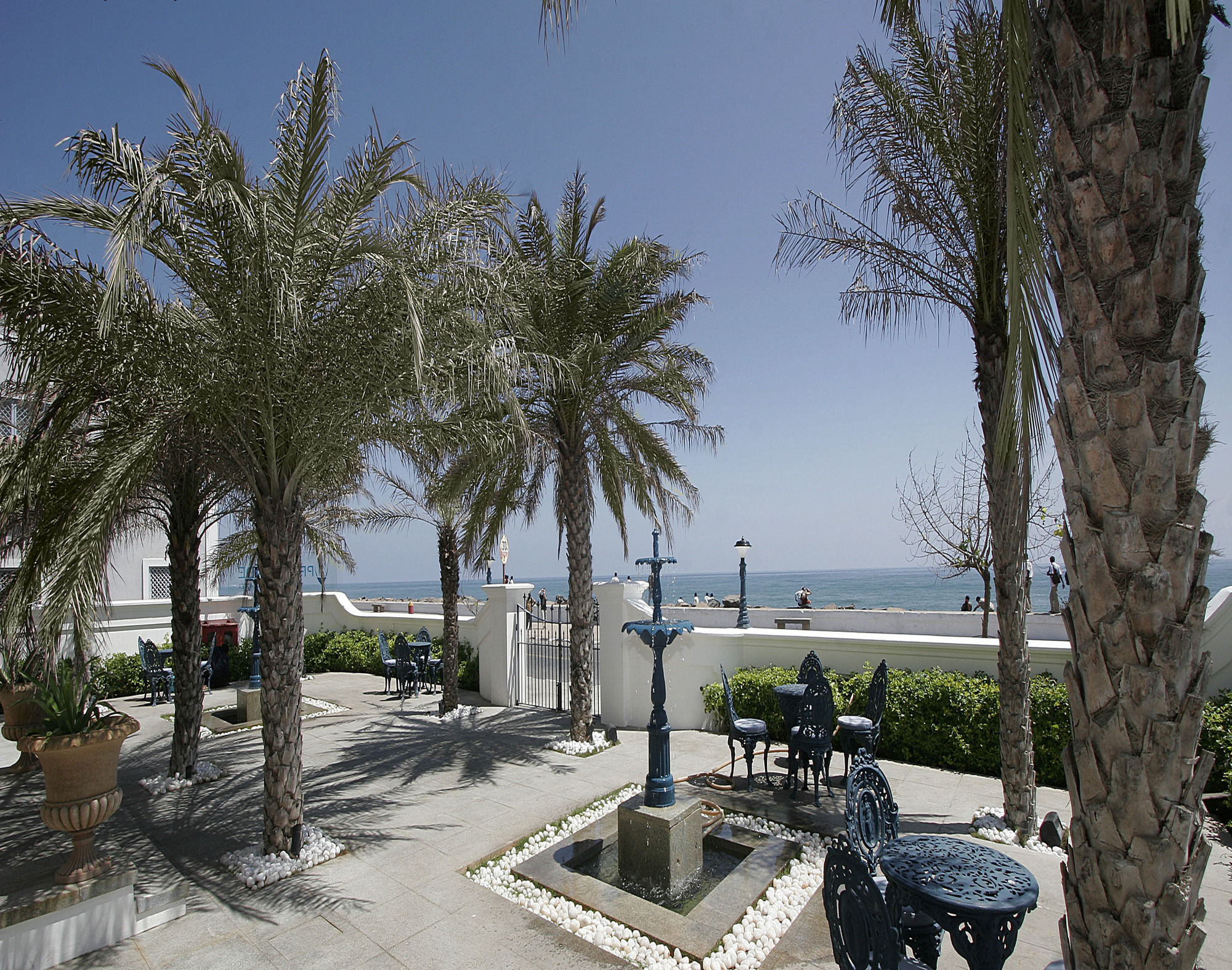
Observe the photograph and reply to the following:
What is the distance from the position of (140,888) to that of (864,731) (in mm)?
7160

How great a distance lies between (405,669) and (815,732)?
957 cm

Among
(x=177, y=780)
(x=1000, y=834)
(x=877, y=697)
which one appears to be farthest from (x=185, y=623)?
(x=1000, y=834)

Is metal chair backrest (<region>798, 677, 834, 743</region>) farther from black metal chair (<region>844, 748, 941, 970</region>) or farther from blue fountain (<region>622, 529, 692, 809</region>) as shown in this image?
black metal chair (<region>844, 748, 941, 970</region>)

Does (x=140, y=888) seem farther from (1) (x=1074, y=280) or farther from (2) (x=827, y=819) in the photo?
(1) (x=1074, y=280)

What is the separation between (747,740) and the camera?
7656 millimetres

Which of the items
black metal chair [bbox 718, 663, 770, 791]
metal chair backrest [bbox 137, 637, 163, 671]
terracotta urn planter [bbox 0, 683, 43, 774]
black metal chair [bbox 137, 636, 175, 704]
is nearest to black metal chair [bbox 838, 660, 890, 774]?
black metal chair [bbox 718, 663, 770, 791]

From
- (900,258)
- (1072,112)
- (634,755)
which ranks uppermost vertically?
(900,258)

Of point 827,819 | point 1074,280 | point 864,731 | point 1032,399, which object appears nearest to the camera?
point 1074,280

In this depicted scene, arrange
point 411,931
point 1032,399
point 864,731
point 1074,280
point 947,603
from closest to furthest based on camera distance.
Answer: point 1074,280 < point 1032,399 < point 411,931 < point 864,731 < point 947,603

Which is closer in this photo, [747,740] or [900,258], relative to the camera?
[900,258]

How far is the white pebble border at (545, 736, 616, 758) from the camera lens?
9.39 meters

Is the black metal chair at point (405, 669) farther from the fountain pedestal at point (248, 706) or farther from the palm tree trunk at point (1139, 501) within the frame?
the palm tree trunk at point (1139, 501)

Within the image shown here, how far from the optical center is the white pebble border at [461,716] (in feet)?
38.8

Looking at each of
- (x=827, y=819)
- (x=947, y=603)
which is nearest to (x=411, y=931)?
(x=827, y=819)
